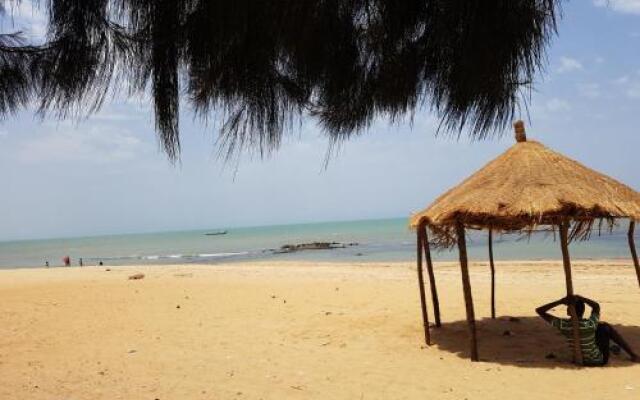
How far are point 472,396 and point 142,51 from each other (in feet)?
15.0

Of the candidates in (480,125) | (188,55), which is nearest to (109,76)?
(188,55)

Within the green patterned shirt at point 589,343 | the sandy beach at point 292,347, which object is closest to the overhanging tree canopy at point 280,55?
the sandy beach at point 292,347

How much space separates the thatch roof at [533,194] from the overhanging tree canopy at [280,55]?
165 inches

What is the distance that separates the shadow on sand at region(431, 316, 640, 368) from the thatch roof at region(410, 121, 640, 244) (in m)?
1.55

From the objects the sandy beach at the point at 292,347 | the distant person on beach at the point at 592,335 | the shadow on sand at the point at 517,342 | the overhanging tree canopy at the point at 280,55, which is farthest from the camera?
the shadow on sand at the point at 517,342

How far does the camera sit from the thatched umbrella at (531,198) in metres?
6.37

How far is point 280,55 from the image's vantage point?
2275mm

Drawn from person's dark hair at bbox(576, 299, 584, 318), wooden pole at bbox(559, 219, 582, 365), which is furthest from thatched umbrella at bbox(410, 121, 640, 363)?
person's dark hair at bbox(576, 299, 584, 318)

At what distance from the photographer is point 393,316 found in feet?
32.1

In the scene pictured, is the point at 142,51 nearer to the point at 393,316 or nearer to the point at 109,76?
the point at 109,76

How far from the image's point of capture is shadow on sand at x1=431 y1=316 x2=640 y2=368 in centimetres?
684

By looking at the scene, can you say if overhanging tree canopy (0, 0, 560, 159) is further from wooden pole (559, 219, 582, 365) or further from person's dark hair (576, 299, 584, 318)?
person's dark hair (576, 299, 584, 318)

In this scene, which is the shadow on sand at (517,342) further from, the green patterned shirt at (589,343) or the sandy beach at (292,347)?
the green patterned shirt at (589,343)

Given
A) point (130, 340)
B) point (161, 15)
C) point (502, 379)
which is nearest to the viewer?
point (161, 15)
